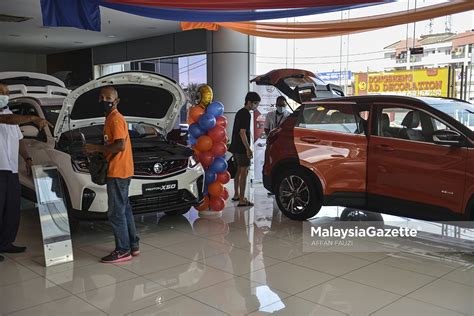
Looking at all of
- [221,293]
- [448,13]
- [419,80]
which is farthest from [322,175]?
[419,80]

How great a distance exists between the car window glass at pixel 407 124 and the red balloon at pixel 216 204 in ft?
7.36

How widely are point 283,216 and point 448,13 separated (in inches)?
133

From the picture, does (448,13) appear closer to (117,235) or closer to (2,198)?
(117,235)

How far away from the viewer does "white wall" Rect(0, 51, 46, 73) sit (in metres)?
19.0

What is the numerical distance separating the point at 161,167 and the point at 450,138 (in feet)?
9.84

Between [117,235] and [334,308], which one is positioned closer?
[334,308]

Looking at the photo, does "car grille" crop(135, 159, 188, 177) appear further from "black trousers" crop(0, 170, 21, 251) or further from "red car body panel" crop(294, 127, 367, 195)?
"red car body panel" crop(294, 127, 367, 195)

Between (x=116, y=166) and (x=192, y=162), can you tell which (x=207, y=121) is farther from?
(x=116, y=166)

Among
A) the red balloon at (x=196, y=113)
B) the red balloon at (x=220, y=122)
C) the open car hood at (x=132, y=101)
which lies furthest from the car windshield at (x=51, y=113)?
the red balloon at (x=220, y=122)

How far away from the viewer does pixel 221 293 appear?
366 cm

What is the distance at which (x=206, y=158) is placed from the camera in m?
6.16

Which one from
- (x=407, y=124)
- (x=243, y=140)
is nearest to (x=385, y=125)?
(x=407, y=124)

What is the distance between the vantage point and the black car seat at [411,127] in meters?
4.90

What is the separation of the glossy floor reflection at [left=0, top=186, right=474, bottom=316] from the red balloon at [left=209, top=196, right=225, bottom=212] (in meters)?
0.77
